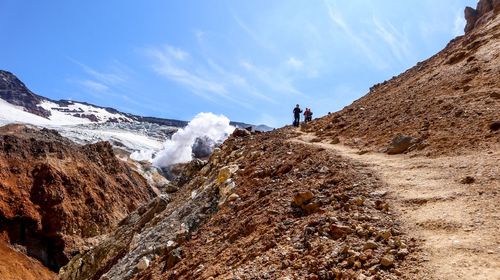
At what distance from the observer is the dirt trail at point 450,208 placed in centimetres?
683

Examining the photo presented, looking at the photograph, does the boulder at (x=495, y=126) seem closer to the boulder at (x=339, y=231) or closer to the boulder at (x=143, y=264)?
the boulder at (x=339, y=231)

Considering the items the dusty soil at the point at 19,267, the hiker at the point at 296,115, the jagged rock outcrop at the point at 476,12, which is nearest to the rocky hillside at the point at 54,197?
the dusty soil at the point at 19,267

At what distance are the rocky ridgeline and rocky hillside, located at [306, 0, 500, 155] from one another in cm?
274

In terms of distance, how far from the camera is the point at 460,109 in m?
15.7

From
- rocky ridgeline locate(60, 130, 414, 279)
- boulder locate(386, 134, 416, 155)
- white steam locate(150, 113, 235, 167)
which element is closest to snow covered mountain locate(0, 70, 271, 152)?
white steam locate(150, 113, 235, 167)

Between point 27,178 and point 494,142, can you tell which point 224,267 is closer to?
point 494,142

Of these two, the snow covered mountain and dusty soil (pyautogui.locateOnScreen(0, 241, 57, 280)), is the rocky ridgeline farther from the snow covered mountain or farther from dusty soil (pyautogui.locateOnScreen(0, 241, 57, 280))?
the snow covered mountain

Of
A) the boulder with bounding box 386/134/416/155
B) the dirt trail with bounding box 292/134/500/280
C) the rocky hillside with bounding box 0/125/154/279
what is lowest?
the rocky hillside with bounding box 0/125/154/279

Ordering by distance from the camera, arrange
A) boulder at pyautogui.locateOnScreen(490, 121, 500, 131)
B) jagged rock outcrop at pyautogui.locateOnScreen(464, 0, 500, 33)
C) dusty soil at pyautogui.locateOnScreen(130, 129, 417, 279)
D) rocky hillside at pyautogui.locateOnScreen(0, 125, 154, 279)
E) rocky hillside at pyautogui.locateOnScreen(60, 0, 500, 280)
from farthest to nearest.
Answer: rocky hillside at pyautogui.locateOnScreen(0, 125, 154, 279) < jagged rock outcrop at pyautogui.locateOnScreen(464, 0, 500, 33) < boulder at pyautogui.locateOnScreen(490, 121, 500, 131) < rocky hillside at pyautogui.locateOnScreen(60, 0, 500, 280) < dusty soil at pyautogui.locateOnScreen(130, 129, 417, 279)

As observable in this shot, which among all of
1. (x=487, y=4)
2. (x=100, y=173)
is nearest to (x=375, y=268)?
(x=487, y=4)

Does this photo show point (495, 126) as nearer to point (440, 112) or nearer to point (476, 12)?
point (440, 112)

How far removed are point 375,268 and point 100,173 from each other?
190 feet

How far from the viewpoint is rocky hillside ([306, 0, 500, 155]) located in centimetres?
1379

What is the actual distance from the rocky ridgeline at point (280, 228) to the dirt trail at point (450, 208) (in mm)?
417
